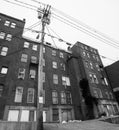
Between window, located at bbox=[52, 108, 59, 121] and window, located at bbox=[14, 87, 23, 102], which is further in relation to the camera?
window, located at bbox=[52, 108, 59, 121]

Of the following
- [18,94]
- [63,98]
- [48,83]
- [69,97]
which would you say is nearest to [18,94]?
[18,94]

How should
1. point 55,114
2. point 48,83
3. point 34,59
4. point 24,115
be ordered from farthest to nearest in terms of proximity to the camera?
point 34,59, point 48,83, point 55,114, point 24,115

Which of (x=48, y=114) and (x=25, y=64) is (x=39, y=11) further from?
(x=48, y=114)

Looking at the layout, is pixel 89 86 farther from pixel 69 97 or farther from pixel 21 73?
pixel 21 73

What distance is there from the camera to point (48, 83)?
62.0 feet

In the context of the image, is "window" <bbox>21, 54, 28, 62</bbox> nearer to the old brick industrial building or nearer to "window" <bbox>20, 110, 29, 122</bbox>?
the old brick industrial building

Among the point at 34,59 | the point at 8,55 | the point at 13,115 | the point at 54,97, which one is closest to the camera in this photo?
the point at 13,115

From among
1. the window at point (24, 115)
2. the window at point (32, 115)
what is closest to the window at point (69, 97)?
the window at point (32, 115)

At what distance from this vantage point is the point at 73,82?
21500 millimetres

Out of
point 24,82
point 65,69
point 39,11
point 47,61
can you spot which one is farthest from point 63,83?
point 39,11

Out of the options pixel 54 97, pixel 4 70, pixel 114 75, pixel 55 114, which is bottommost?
pixel 55 114

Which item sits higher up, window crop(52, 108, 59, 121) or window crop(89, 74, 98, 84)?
window crop(89, 74, 98, 84)

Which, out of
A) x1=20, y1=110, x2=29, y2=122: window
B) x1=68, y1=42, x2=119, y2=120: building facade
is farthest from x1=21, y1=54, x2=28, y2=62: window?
x1=68, y1=42, x2=119, y2=120: building facade

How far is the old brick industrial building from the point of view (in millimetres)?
14827
